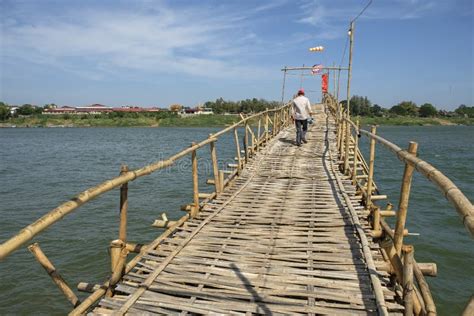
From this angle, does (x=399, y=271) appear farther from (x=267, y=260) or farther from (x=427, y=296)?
(x=267, y=260)

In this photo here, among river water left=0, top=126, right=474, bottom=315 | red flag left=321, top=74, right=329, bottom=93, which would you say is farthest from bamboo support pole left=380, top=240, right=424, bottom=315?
red flag left=321, top=74, right=329, bottom=93

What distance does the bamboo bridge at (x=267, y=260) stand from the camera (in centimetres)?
271

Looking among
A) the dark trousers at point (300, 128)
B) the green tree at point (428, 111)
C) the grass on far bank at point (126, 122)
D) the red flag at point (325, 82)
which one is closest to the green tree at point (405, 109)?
the green tree at point (428, 111)

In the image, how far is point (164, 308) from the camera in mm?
2799

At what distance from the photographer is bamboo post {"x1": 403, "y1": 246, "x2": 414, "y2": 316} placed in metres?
2.61

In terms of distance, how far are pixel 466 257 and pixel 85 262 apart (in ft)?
26.6

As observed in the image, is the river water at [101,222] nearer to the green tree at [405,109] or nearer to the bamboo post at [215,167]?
the bamboo post at [215,167]

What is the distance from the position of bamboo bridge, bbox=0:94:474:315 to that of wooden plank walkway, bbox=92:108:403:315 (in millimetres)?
10

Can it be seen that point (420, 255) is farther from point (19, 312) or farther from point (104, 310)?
point (19, 312)

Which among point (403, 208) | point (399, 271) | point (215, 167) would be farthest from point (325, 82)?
point (399, 271)

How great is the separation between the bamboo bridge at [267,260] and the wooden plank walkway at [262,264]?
0.01 metres

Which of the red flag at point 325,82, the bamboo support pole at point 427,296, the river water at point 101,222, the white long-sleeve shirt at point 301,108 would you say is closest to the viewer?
the bamboo support pole at point 427,296

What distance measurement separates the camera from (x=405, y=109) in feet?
292

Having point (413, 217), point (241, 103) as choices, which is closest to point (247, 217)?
point (413, 217)
